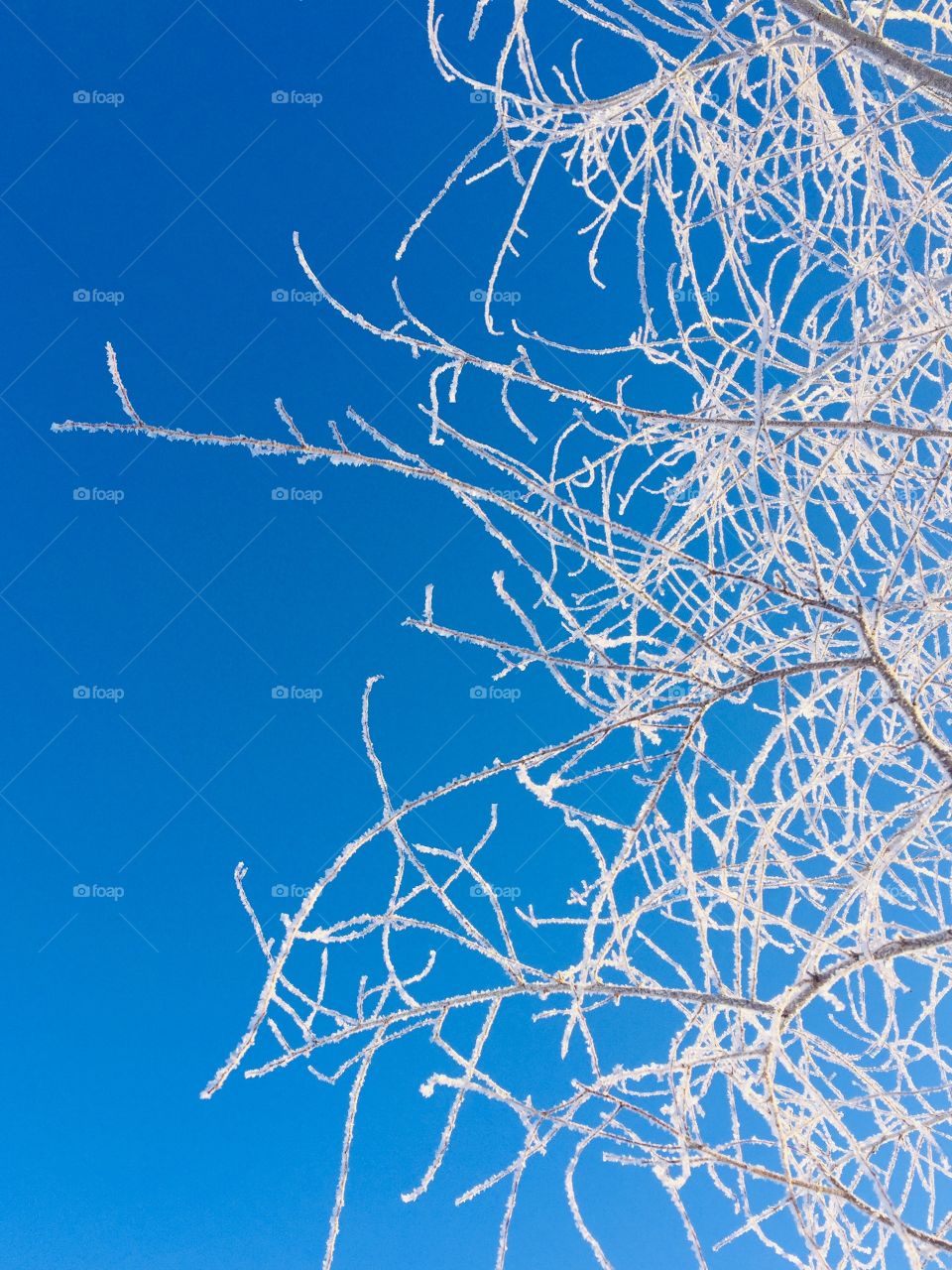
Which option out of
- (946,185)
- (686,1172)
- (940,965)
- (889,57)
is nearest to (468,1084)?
(686,1172)

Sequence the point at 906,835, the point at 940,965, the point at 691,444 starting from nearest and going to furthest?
the point at 906,835, the point at 940,965, the point at 691,444

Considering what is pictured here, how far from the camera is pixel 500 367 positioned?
0.68 metres

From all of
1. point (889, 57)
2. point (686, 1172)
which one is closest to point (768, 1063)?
point (686, 1172)

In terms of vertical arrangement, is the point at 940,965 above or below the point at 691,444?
below

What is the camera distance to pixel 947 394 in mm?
932

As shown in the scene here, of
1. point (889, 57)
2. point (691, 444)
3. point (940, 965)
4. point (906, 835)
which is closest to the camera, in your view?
point (906, 835)

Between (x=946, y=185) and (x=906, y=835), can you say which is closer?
(x=906, y=835)

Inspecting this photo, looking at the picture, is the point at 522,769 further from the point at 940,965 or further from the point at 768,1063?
the point at 940,965

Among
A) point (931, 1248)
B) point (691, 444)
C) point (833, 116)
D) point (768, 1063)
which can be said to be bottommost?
point (931, 1248)

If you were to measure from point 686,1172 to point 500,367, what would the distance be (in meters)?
0.59

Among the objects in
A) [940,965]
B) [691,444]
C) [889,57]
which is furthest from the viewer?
[691,444]

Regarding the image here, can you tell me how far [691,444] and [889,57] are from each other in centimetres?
38

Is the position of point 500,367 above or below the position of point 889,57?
below

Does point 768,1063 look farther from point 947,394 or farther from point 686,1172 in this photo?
point 947,394
